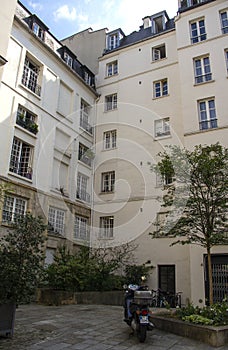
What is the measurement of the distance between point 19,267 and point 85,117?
16.5m

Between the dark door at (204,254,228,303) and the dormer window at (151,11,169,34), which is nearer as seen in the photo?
the dark door at (204,254,228,303)

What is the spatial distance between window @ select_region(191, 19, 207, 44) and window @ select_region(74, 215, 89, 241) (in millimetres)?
13146

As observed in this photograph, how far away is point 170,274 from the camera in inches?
641

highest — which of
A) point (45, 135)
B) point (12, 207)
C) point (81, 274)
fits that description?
point (45, 135)

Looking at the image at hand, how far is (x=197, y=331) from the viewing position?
249 inches

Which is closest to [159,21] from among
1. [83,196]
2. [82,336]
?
[83,196]

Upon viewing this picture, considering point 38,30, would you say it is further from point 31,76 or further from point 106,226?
point 106,226

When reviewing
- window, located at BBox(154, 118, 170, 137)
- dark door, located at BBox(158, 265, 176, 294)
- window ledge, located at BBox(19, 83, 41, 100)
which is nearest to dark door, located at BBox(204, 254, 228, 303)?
dark door, located at BBox(158, 265, 176, 294)

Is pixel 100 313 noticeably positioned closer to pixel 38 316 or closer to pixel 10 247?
pixel 38 316

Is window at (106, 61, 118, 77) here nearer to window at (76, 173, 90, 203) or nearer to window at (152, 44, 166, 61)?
window at (152, 44, 166, 61)

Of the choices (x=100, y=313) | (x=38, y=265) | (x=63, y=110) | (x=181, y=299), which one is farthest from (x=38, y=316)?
(x=63, y=110)

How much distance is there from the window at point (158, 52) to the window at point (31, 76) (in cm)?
856

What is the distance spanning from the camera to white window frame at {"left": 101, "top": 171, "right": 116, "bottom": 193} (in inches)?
798

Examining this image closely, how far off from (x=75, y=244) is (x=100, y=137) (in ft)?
25.7
